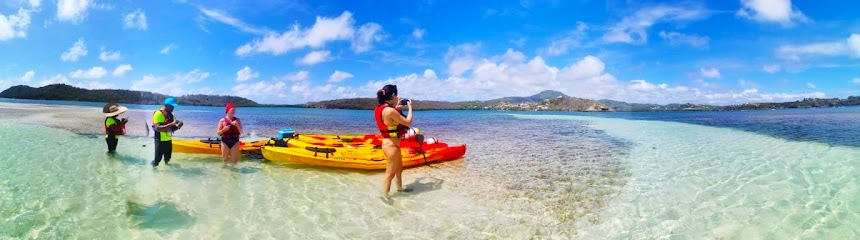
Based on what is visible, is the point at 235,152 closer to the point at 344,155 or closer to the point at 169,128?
the point at 169,128

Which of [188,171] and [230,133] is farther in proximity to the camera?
[230,133]

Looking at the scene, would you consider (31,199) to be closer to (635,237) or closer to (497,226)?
(497,226)

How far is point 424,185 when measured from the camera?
424 inches

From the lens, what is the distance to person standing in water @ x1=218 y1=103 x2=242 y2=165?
11.9 meters

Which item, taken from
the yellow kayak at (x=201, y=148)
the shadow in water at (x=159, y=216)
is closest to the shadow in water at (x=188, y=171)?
the yellow kayak at (x=201, y=148)

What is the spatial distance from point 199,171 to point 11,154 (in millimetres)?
7704

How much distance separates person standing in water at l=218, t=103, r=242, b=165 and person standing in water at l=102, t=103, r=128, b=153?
4.13 m

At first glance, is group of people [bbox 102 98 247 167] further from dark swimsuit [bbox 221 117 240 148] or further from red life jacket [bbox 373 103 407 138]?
red life jacket [bbox 373 103 407 138]

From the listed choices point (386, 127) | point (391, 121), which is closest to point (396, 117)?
point (391, 121)

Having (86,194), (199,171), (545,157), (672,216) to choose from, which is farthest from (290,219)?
(545,157)

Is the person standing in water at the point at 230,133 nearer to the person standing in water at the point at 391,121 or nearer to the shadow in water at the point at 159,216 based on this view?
the shadow in water at the point at 159,216

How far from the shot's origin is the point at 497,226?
7.48 metres

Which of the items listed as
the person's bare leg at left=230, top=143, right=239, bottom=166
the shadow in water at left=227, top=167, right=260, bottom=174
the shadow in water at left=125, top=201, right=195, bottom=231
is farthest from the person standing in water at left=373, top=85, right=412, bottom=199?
the person's bare leg at left=230, top=143, right=239, bottom=166

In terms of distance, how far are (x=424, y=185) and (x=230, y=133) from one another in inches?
241
